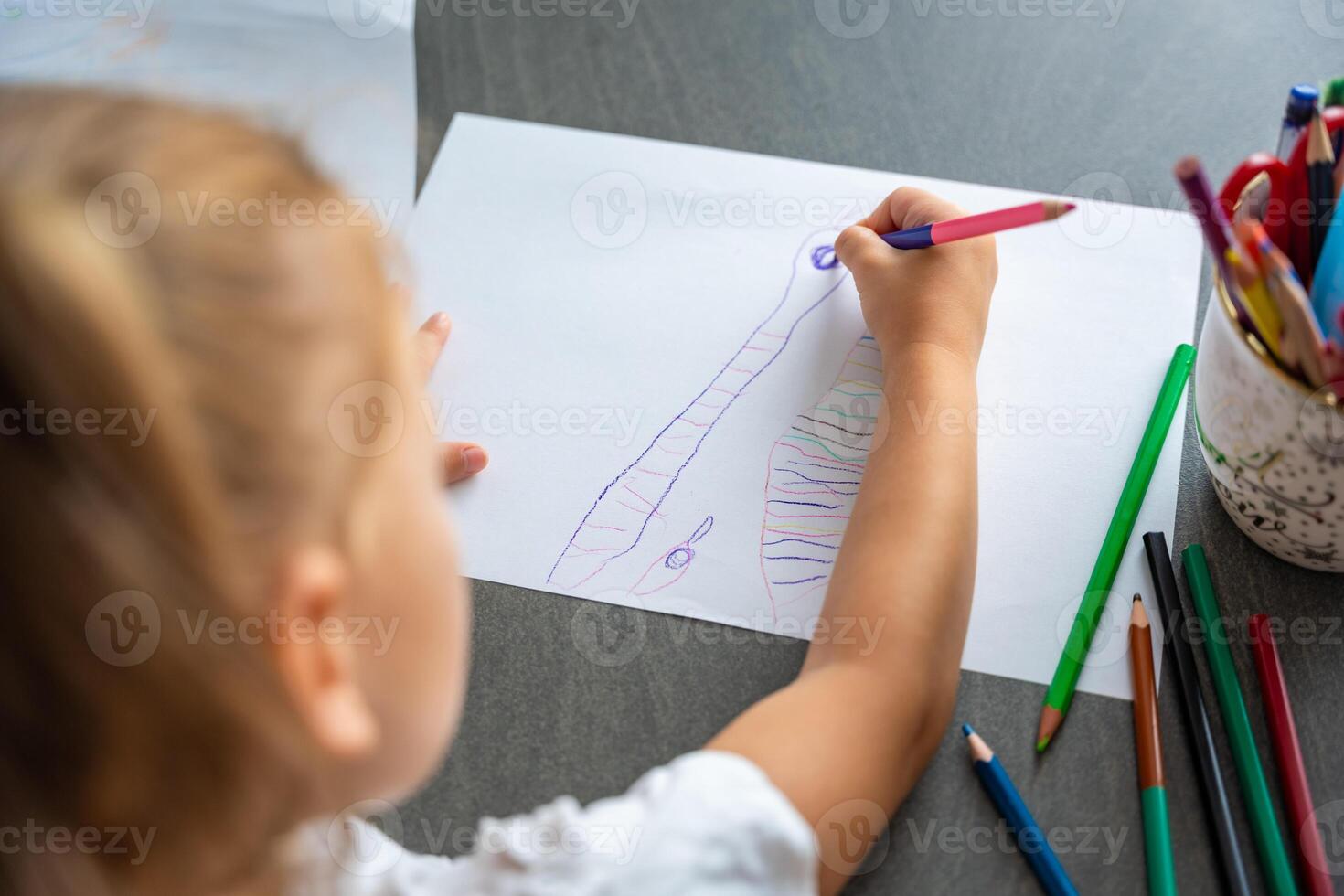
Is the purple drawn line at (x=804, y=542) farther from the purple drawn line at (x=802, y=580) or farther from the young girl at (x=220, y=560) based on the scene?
the young girl at (x=220, y=560)

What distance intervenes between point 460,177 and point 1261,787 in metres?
0.57

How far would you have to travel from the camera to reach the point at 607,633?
0.55 meters

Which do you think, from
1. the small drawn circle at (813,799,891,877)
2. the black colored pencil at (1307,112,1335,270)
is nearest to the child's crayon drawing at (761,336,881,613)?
the small drawn circle at (813,799,891,877)

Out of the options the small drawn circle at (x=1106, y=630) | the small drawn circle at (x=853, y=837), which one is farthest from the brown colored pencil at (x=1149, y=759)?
the small drawn circle at (x=853, y=837)

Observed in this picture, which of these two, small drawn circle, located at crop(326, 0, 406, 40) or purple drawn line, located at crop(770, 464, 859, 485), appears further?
small drawn circle, located at crop(326, 0, 406, 40)

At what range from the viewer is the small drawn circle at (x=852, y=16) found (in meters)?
0.80

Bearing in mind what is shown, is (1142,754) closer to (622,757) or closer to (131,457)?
(622,757)

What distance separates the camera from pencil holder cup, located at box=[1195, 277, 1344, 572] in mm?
448

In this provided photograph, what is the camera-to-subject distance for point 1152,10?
0.78 metres

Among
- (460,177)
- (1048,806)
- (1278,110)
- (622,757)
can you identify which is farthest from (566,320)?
(1278,110)

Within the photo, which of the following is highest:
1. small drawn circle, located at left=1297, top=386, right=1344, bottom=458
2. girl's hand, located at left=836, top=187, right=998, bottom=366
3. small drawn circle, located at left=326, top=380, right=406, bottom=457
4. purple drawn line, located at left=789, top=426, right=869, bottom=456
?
small drawn circle, located at left=326, top=380, right=406, bottom=457

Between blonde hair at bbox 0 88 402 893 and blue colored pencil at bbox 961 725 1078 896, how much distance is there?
295 mm

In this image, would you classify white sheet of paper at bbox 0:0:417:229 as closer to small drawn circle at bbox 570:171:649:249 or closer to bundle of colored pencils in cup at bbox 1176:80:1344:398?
small drawn circle at bbox 570:171:649:249

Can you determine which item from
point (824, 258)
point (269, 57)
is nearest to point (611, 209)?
point (824, 258)
